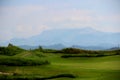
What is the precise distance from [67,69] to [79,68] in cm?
26

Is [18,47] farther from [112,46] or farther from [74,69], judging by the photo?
[112,46]

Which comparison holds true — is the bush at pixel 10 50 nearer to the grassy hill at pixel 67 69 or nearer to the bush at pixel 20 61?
the grassy hill at pixel 67 69

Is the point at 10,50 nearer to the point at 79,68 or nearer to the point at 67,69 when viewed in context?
the point at 67,69

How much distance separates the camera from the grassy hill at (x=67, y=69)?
7.22 meters

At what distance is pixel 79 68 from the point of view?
24.1ft

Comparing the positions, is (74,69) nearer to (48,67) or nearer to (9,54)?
(48,67)

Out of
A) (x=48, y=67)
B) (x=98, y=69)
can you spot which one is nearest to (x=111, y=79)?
(x=98, y=69)

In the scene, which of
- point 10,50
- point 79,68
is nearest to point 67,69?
point 79,68

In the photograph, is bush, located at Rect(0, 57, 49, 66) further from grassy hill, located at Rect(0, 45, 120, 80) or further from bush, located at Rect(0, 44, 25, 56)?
bush, located at Rect(0, 44, 25, 56)

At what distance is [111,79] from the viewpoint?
7.11 meters

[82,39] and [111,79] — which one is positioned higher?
[82,39]

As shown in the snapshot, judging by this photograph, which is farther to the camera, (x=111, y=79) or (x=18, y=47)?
(x=18, y=47)

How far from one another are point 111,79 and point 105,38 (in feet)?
3.08

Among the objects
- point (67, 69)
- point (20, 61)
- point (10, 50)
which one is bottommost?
point (67, 69)
